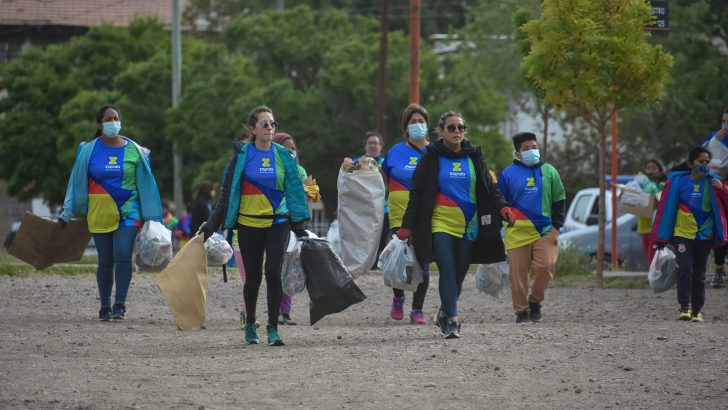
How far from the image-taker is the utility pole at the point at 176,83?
133ft

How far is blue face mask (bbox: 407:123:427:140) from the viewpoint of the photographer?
13031mm

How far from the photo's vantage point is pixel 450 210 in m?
11.3

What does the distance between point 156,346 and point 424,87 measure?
28821 millimetres

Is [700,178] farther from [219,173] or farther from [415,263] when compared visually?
[219,173]

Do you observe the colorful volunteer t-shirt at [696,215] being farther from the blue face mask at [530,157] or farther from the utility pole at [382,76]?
the utility pole at [382,76]

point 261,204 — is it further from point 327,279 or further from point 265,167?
point 327,279

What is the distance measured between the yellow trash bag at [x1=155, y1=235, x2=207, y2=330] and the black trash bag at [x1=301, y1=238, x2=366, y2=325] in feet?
2.76

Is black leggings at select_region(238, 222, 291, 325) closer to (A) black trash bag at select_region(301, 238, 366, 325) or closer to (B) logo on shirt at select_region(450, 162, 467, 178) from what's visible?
(A) black trash bag at select_region(301, 238, 366, 325)

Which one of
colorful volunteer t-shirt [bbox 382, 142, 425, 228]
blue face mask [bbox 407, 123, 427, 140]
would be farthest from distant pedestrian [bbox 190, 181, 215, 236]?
blue face mask [bbox 407, 123, 427, 140]

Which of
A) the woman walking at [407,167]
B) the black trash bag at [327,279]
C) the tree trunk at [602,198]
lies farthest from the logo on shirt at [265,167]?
the tree trunk at [602,198]

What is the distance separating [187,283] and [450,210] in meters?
2.10

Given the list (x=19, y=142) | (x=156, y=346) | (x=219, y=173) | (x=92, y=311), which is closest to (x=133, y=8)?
(x=19, y=142)

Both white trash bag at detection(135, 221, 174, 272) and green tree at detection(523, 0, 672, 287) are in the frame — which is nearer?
white trash bag at detection(135, 221, 174, 272)

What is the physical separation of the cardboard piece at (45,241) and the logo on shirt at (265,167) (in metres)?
3.52
